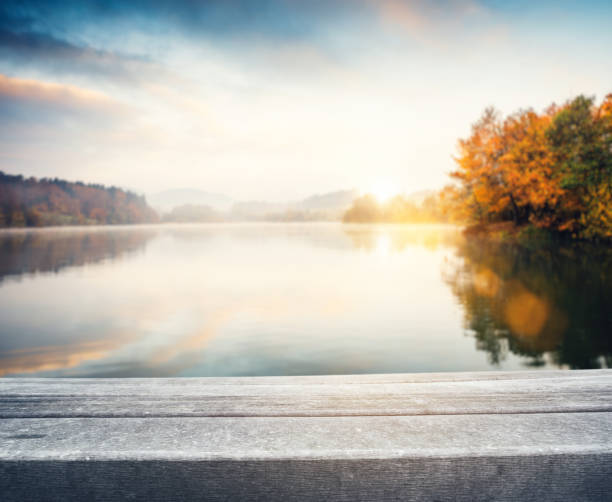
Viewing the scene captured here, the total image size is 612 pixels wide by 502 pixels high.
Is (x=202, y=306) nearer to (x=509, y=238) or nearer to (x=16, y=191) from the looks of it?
(x=509, y=238)

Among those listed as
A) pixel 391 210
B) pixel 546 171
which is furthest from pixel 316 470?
pixel 391 210

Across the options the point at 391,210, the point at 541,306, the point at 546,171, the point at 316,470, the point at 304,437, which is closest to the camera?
the point at 316,470

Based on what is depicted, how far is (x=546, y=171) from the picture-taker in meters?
27.9

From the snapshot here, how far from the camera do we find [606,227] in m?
24.3

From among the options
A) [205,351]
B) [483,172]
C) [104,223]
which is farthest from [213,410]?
[104,223]

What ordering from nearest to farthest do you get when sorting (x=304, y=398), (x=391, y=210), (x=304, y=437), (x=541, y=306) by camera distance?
(x=304, y=437)
(x=304, y=398)
(x=541, y=306)
(x=391, y=210)

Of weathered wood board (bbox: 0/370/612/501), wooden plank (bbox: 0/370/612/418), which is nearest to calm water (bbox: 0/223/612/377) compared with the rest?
wooden plank (bbox: 0/370/612/418)

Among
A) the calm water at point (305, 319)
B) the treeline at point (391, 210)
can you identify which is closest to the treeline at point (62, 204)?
the treeline at point (391, 210)

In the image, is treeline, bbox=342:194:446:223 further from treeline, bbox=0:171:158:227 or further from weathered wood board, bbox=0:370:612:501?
weathered wood board, bbox=0:370:612:501

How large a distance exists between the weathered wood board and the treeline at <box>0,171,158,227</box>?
110 meters

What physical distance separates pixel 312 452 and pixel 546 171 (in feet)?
105

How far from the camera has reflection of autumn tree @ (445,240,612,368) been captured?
7570mm

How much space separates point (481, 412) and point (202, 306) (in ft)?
35.6

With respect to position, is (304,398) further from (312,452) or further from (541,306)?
(541,306)
